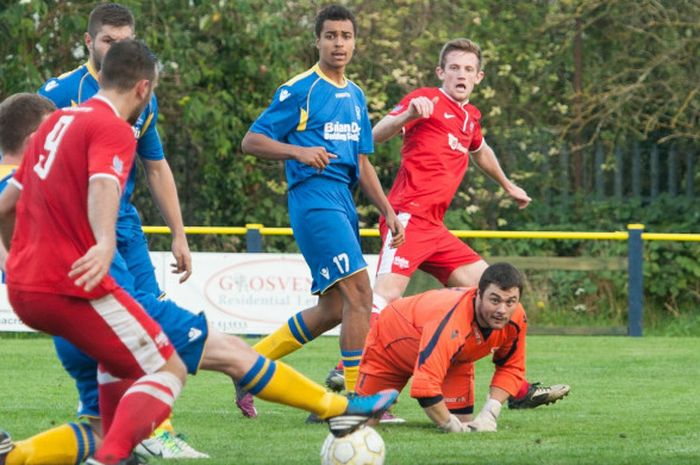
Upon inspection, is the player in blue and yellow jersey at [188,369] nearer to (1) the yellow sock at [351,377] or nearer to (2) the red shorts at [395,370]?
(2) the red shorts at [395,370]

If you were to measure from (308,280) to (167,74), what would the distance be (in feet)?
Answer: 13.8

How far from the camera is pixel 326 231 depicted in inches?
315

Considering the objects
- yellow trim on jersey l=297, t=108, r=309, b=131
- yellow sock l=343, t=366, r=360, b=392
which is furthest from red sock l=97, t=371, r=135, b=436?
yellow trim on jersey l=297, t=108, r=309, b=131

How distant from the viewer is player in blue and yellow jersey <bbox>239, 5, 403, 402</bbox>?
801 centimetres

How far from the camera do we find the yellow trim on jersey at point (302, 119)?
8102mm

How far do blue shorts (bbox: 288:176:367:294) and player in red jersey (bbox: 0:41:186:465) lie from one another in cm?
272

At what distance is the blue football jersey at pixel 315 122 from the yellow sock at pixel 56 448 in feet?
8.70

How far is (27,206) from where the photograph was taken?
5.25 m

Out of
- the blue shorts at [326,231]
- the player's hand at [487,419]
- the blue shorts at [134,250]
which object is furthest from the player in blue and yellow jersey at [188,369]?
the blue shorts at [326,231]

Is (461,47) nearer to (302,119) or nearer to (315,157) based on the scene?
(302,119)

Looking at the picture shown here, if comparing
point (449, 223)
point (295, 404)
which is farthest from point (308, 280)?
point (295, 404)

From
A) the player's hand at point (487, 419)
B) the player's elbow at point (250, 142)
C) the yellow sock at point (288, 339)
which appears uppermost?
the player's elbow at point (250, 142)

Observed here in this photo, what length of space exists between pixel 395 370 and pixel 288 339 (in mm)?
835

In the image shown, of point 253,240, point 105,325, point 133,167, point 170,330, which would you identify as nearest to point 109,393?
point 170,330
